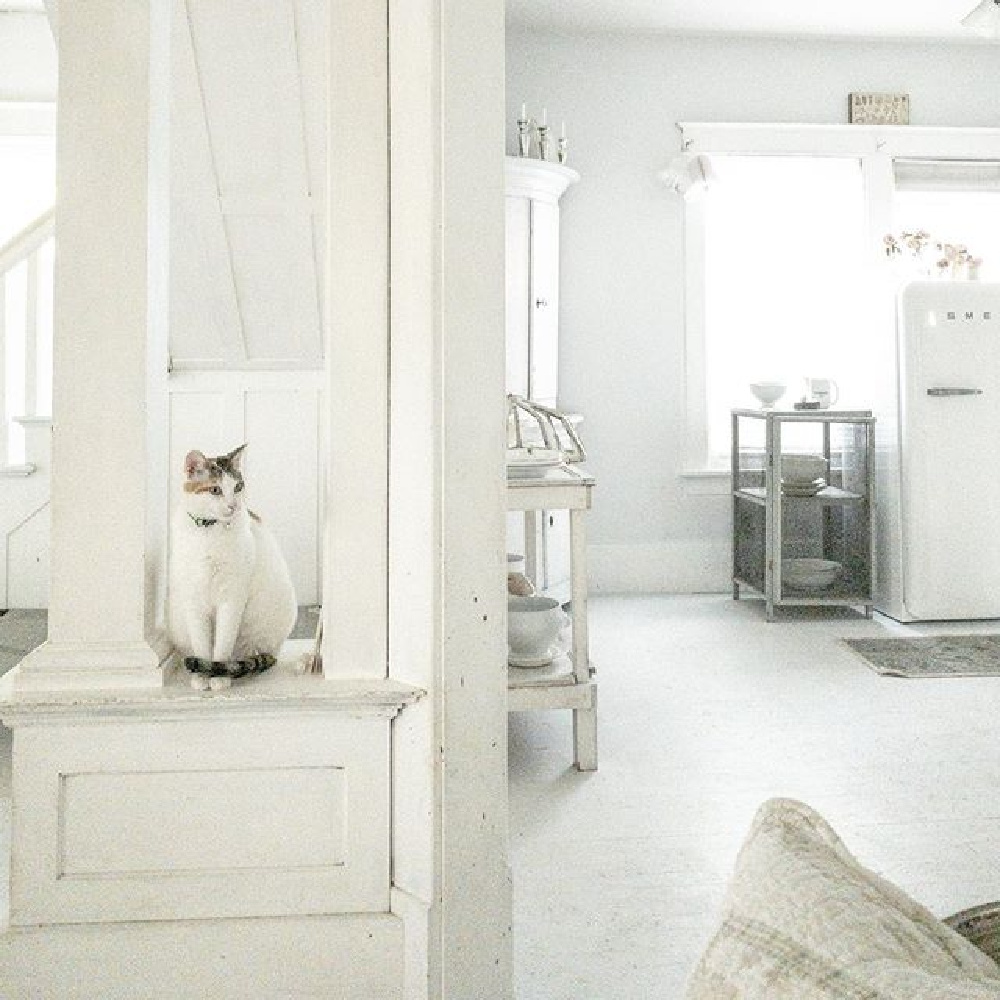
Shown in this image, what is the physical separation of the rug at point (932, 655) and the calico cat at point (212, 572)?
284cm

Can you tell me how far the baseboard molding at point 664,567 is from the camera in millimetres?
5285

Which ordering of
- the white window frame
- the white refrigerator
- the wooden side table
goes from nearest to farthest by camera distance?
the wooden side table → the white refrigerator → the white window frame

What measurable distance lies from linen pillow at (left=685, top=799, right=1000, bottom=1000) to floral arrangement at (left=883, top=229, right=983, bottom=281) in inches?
193

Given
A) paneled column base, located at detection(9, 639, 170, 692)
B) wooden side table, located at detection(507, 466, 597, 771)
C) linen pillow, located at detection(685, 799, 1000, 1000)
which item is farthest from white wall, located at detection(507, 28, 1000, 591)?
linen pillow, located at detection(685, 799, 1000, 1000)

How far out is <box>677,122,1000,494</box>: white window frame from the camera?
5.20m

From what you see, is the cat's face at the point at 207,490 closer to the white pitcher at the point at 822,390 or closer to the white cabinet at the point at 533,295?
the white cabinet at the point at 533,295

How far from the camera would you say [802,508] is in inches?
206

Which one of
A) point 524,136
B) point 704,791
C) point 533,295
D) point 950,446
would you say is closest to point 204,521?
point 704,791

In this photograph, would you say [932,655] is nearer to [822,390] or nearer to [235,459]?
[822,390]

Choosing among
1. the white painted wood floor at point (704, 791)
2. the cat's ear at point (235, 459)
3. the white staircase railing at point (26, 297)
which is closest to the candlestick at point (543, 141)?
the white staircase railing at point (26, 297)

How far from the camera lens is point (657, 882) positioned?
78.9 inches

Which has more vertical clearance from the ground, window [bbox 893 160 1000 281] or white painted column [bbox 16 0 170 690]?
window [bbox 893 160 1000 281]

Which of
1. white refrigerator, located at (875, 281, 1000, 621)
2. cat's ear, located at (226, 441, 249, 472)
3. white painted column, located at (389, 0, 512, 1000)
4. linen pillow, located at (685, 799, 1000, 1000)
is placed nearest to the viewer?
linen pillow, located at (685, 799, 1000, 1000)

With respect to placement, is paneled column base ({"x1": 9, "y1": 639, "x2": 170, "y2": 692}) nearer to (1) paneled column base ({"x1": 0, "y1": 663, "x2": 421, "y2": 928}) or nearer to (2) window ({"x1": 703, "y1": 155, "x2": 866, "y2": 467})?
(1) paneled column base ({"x1": 0, "y1": 663, "x2": 421, "y2": 928})
